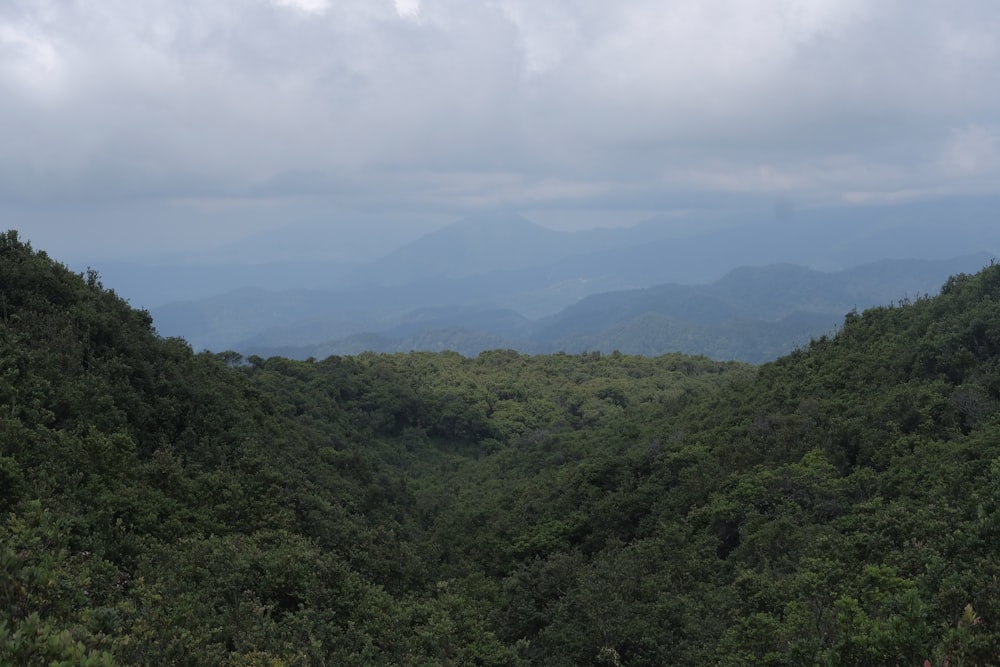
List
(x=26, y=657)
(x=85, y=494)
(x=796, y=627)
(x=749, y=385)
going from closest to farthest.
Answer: (x=26, y=657)
(x=796, y=627)
(x=85, y=494)
(x=749, y=385)

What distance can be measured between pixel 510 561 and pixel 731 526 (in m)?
7.66

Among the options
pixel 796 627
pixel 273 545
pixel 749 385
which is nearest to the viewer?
pixel 796 627

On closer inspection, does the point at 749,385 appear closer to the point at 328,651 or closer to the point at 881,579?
the point at 881,579

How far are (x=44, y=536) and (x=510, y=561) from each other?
16.6 meters

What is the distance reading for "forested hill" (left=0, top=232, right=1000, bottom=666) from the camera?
29.7ft

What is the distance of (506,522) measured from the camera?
27.4 metres

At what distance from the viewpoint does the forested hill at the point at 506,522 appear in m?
9.05

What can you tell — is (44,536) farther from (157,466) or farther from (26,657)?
(157,466)

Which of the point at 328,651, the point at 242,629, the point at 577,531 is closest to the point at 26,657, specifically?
the point at 242,629

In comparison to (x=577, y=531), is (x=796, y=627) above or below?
above

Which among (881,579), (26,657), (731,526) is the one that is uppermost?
(26,657)

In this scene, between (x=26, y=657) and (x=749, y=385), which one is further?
(x=749, y=385)

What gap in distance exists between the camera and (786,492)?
20.6 meters

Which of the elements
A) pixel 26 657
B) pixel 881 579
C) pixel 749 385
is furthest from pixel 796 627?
pixel 749 385
